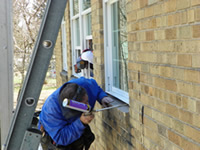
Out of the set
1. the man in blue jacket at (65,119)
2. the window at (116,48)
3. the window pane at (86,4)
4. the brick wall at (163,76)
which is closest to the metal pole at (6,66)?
the man in blue jacket at (65,119)

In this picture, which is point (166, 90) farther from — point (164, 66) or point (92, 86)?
point (92, 86)

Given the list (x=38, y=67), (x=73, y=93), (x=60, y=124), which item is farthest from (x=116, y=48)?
(x=38, y=67)

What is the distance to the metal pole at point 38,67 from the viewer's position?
5.14 feet

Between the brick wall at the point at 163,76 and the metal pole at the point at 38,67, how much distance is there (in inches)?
36.1

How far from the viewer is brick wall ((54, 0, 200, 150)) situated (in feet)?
6.28

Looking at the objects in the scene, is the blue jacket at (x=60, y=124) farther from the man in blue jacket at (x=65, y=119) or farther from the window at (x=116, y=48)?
the window at (x=116, y=48)

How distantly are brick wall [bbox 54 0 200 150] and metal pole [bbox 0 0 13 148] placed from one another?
4.22 ft

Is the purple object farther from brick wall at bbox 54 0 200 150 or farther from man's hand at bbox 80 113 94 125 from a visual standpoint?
brick wall at bbox 54 0 200 150

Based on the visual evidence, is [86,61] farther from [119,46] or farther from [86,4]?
[86,4]

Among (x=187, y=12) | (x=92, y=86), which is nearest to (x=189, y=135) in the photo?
(x=187, y=12)

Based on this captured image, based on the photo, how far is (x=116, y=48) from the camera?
3986 millimetres

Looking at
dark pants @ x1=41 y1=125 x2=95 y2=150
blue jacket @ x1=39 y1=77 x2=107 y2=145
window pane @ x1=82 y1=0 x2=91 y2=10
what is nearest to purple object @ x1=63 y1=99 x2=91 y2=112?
blue jacket @ x1=39 y1=77 x2=107 y2=145

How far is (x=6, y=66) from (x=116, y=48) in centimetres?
163

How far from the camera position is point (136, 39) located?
2.78m
